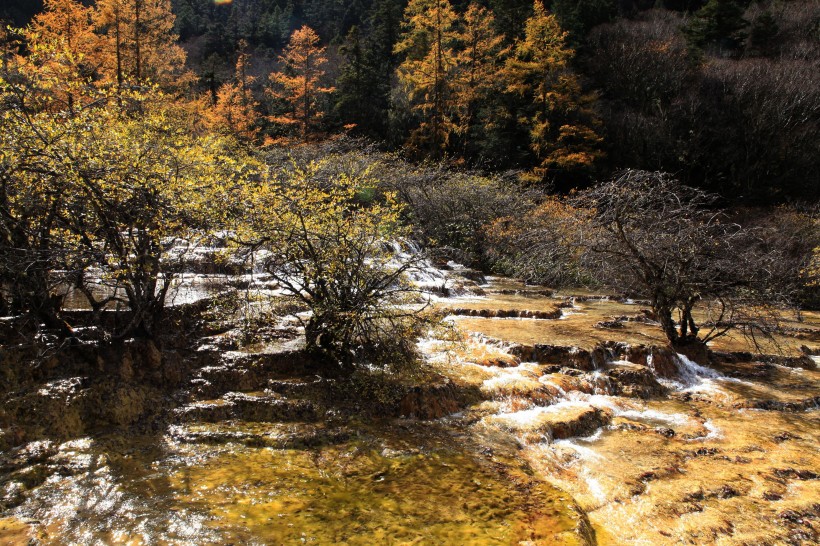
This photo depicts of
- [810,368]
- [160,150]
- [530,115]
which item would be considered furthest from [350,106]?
[810,368]

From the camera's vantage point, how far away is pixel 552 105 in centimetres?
2553

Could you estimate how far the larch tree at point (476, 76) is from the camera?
2814 cm

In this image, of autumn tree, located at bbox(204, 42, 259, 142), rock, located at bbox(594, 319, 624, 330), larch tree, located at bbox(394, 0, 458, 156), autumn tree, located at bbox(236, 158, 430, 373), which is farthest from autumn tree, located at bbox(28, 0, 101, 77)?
rock, located at bbox(594, 319, 624, 330)

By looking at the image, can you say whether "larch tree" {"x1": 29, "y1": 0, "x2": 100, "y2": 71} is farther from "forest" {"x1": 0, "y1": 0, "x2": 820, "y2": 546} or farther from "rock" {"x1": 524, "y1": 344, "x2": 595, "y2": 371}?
"rock" {"x1": 524, "y1": 344, "x2": 595, "y2": 371}

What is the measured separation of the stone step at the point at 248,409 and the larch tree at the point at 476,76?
2384cm

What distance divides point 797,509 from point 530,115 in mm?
25375

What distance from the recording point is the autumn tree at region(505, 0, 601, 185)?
25.4m

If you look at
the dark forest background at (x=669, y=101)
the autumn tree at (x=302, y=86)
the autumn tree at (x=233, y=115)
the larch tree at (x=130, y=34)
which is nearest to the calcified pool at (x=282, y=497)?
the dark forest background at (x=669, y=101)

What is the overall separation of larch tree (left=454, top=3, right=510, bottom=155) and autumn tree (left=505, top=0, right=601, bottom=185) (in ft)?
5.68

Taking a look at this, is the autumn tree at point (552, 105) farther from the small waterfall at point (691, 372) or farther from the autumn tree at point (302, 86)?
the small waterfall at point (691, 372)

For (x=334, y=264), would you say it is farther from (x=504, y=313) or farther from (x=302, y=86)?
(x=302, y=86)

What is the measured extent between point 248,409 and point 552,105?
2416 centimetres

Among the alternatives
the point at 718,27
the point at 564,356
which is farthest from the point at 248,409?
the point at 718,27

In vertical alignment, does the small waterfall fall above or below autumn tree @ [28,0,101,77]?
below
